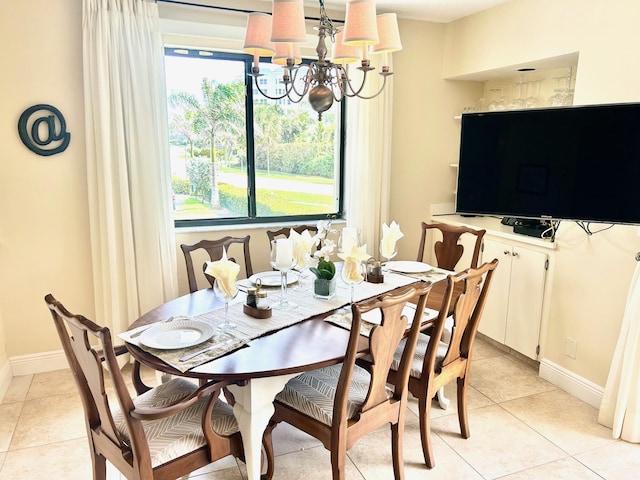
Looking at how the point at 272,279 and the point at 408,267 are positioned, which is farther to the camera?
the point at 408,267

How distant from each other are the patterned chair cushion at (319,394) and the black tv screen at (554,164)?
5.13 ft

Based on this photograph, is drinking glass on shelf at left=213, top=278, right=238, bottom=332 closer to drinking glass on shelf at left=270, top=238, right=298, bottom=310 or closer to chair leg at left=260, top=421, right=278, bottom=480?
drinking glass on shelf at left=270, top=238, right=298, bottom=310

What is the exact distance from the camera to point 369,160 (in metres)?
3.85

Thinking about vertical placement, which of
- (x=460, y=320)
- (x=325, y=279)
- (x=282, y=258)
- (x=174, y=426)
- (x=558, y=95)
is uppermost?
(x=558, y=95)

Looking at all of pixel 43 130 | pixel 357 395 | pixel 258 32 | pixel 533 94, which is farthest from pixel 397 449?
pixel 533 94

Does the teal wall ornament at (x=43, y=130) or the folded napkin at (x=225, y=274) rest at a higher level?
the teal wall ornament at (x=43, y=130)

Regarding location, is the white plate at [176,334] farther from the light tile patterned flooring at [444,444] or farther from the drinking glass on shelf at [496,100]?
the drinking glass on shelf at [496,100]

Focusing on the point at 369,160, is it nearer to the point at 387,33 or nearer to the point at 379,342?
the point at 387,33

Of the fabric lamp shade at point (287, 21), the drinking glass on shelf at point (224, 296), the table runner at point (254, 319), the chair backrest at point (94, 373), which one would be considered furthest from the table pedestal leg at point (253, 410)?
the fabric lamp shade at point (287, 21)

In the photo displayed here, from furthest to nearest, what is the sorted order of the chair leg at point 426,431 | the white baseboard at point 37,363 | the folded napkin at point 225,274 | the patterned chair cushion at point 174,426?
1. the white baseboard at point 37,363
2. the chair leg at point 426,431
3. the folded napkin at point 225,274
4. the patterned chair cushion at point 174,426

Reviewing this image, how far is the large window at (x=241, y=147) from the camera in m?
3.58

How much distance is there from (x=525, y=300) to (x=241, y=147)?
8.22 ft

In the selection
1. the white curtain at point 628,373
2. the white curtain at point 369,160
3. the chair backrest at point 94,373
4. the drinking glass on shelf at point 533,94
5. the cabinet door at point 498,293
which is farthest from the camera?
the white curtain at point 369,160

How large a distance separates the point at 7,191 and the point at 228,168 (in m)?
1.53
